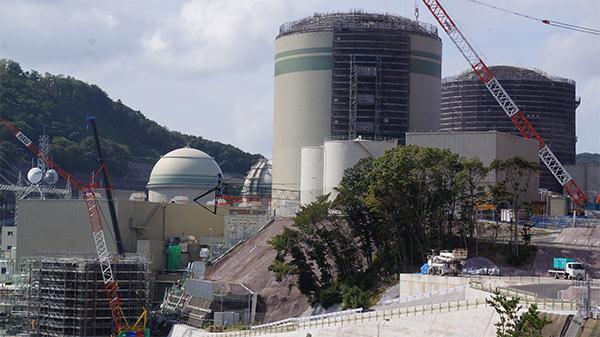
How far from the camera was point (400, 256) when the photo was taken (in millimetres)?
99000

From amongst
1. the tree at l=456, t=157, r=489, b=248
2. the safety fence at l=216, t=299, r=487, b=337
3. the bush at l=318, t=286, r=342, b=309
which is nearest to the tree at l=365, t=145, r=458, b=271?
the tree at l=456, t=157, r=489, b=248

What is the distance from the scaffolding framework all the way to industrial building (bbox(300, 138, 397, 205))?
88.2ft

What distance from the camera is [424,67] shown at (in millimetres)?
145125

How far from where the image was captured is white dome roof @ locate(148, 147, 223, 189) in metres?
170

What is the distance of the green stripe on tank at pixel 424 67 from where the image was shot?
14388 cm

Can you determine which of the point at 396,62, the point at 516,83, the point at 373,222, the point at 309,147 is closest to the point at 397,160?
the point at 373,222

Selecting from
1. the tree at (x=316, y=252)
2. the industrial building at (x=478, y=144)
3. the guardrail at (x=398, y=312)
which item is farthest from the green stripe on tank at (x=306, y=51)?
the guardrail at (x=398, y=312)

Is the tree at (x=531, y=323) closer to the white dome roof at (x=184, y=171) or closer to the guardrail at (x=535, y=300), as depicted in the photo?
the guardrail at (x=535, y=300)

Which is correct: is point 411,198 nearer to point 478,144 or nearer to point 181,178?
point 478,144

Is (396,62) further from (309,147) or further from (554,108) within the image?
(554,108)

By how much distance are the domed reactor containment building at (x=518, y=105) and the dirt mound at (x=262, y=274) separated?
71358 millimetres

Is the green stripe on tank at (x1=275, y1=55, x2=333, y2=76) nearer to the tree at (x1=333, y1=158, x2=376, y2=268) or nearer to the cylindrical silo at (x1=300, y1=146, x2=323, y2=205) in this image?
the cylindrical silo at (x1=300, y1=146, x2=323, y2=205)

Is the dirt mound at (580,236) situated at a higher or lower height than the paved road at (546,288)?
higher

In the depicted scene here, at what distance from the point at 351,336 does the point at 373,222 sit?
23386mm
